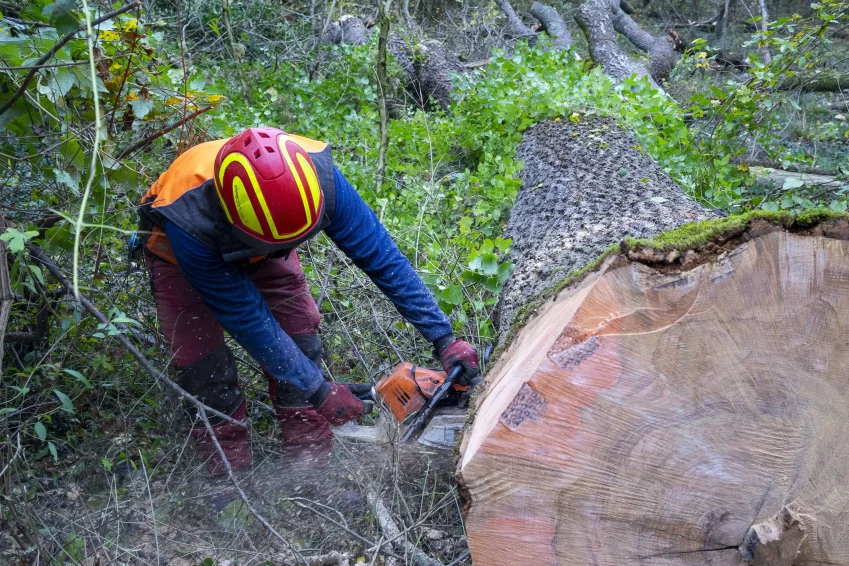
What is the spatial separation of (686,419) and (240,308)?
1758mm


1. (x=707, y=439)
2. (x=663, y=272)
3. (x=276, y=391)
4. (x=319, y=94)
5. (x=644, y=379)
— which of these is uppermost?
(x=319, y=94)

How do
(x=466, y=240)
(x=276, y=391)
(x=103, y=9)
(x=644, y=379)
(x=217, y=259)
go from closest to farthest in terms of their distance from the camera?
(x=644, y=379)
(x=217, y=259)
(x=103, y=9)
(x=276, y=391)
(x=466, y=240)

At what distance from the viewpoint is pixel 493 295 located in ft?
11.9

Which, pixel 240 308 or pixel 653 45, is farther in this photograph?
pixel 653 45

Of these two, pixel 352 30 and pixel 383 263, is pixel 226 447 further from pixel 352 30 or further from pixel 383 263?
pixel 352 30

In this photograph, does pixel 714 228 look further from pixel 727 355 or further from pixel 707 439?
pixel 707 439

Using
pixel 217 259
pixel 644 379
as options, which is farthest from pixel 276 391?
pixel 644 379

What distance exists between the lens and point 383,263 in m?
2.89

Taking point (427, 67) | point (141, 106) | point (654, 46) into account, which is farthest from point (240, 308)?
point (654, 46)

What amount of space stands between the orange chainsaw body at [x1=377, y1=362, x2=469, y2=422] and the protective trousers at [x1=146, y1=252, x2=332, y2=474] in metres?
0.57

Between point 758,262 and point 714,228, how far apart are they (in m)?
0.12

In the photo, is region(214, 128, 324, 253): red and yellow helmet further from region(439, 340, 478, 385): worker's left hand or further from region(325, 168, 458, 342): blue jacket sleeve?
region(439, 340, 478, 385): worker's left hand

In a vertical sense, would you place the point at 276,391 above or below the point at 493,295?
below

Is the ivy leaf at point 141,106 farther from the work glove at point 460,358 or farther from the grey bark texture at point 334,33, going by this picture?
the grey bark texture at point 334,33
